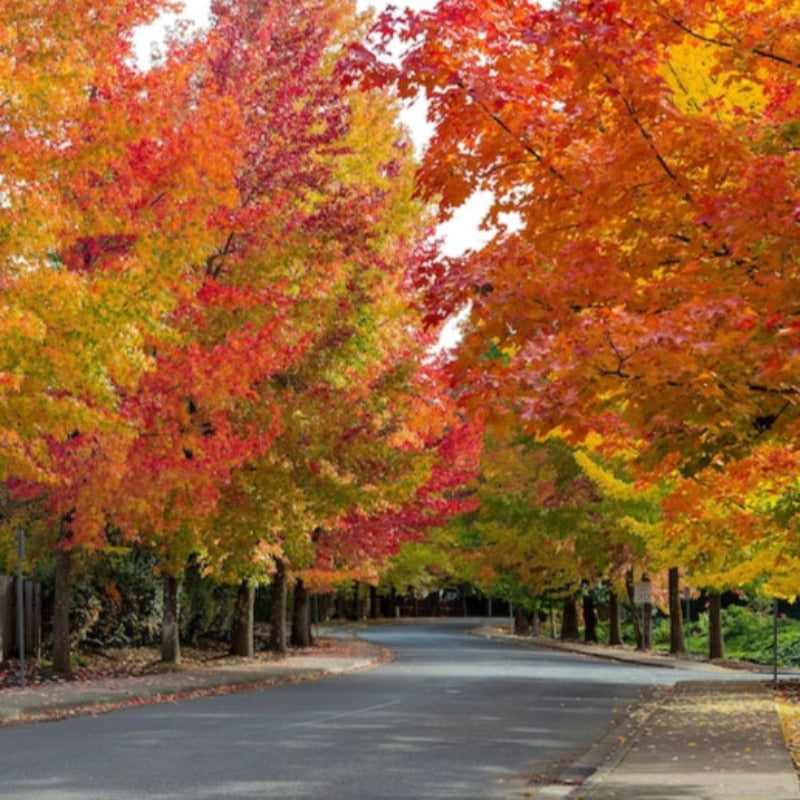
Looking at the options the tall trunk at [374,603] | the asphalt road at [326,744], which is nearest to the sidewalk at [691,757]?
the asphalt road at [326,744]

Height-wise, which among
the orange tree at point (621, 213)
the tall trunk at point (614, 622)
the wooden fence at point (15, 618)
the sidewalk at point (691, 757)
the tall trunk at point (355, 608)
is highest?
the orange tree at point (621, 213)

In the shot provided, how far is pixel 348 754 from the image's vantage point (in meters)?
13.2

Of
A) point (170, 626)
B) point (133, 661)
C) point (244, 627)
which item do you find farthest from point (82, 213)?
point (244, 627)

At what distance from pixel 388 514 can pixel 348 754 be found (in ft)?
83.4

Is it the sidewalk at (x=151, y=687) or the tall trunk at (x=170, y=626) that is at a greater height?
the tall trunk at (x=170, y=626)

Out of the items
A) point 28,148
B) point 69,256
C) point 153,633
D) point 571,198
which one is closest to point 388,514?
point 153,633

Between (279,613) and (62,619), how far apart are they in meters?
15.1

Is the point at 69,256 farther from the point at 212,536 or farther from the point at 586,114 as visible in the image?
the point at 586,114

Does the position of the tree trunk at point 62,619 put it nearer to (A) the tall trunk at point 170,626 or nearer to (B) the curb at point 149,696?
(B) the curb at point 149,696

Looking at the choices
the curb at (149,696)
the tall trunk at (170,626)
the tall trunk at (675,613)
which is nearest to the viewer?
the curb at (149,696)

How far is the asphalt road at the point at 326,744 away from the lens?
10961 millimetres

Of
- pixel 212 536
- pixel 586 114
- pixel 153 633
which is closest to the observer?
pixel 586 114

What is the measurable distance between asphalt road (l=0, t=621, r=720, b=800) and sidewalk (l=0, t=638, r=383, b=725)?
82 centimetres

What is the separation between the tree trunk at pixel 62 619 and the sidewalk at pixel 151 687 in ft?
3.40
